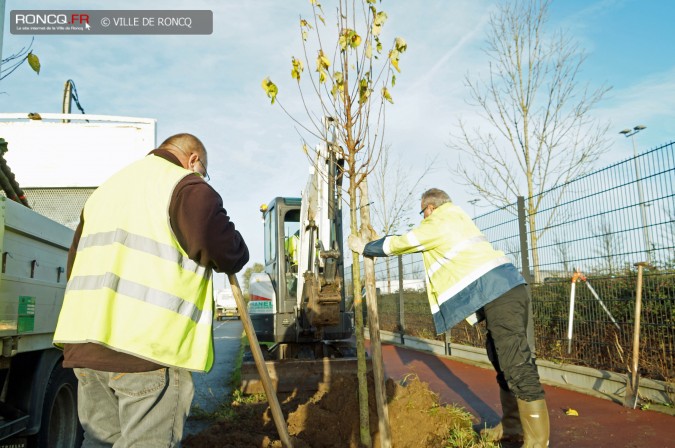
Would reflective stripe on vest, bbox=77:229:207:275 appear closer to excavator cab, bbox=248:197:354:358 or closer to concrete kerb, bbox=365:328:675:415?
excavator cab, bbox=248:197:354:358

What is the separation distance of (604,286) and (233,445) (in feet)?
15.1

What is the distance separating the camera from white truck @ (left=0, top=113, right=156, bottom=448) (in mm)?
3039

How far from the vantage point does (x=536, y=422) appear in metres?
3.91

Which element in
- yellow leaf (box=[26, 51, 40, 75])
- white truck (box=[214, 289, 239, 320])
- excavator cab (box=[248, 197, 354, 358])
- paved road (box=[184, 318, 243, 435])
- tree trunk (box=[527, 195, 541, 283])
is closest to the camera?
yellow leaf (box=[26, 51, 40, 75])

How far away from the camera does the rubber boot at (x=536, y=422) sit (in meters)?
3.91

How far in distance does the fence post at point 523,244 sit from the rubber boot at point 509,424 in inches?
133

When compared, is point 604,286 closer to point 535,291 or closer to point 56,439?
point 535,291

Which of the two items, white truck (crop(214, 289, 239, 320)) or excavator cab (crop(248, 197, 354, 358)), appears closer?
excavator cab (crop(248, 197, 354, 358))

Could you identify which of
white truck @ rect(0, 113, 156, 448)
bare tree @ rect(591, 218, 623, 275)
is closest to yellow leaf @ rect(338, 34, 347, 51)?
white truck @ rect(0, 113, 156, 448)

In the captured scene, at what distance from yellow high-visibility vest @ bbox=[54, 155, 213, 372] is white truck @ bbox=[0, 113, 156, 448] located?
99cm

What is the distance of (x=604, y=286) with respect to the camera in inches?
251

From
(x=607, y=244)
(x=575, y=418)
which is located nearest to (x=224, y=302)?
(x=607, y=244)

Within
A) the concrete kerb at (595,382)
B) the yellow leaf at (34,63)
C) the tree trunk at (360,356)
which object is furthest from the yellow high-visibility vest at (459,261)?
the yellow leaf at (34,63)

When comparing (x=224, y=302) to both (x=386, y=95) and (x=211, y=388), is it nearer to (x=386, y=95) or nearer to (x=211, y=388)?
(x=211, y=388)
